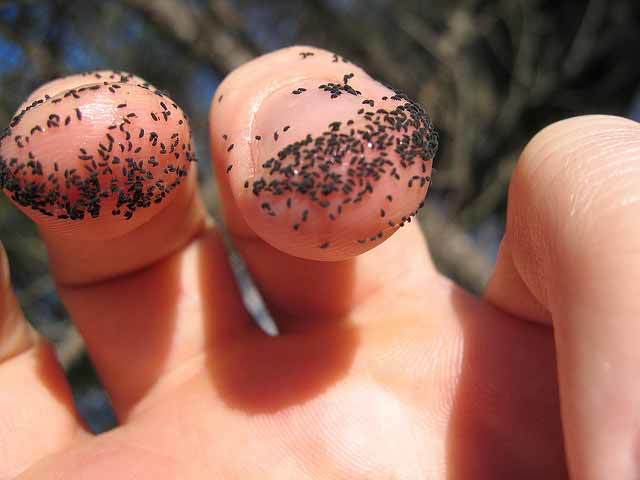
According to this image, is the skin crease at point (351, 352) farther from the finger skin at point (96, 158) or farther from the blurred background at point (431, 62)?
the blurred background at point (431, 62)

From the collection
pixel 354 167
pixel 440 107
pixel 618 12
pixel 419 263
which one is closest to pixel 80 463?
pixel 354 167

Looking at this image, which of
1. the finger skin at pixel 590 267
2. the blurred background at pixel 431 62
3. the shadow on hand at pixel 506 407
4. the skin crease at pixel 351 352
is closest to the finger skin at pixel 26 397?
the skin crease at pixel 351 352

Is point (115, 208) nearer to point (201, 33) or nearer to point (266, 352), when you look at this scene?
point (266, 352)

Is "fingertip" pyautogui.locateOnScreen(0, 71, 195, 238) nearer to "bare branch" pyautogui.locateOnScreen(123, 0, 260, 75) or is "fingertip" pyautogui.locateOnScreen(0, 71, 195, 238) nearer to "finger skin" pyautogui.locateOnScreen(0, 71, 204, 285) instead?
"finger skin" pyautogui.locateOnScreen(0, 71, 204, 285)

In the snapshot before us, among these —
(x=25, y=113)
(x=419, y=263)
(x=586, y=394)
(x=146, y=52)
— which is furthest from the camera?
(x=146, y=52)

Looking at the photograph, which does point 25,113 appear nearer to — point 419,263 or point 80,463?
point 80,463

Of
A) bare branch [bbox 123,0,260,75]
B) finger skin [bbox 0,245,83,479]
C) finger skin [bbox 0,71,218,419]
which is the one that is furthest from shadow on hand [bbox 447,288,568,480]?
bare branch [bbox 123,0,260,75]
